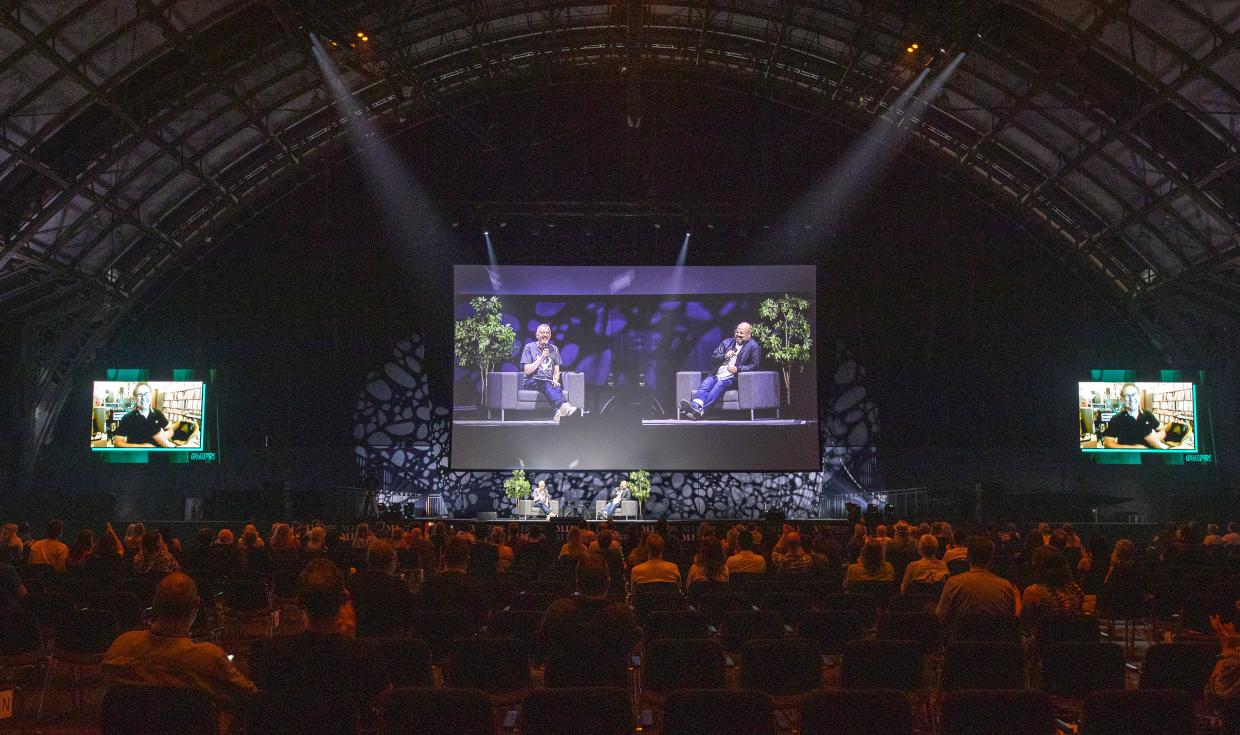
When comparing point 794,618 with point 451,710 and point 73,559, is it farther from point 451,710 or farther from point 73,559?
point 73,559

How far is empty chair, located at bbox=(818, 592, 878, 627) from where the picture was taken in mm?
7527

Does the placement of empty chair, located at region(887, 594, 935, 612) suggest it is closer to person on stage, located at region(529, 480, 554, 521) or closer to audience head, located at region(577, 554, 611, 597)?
audience head, located at region(577, 554, 611, 597)

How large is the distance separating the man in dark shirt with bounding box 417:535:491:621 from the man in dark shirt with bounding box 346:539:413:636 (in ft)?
0.92

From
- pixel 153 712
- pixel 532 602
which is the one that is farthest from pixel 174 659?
pixel 532 602

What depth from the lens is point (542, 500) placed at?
21.9 m

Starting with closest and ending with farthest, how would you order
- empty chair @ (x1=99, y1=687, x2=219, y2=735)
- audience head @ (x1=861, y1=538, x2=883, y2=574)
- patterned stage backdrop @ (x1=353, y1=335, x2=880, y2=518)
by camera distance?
empty chair @ (x1=99, y1=687, x2=219, y2=735) < audience head @ (x1=861, y1=538, x2=883, y2=574) < patterned stage backdrop @ (x1=353, y1=335, x2=880, y2=518)

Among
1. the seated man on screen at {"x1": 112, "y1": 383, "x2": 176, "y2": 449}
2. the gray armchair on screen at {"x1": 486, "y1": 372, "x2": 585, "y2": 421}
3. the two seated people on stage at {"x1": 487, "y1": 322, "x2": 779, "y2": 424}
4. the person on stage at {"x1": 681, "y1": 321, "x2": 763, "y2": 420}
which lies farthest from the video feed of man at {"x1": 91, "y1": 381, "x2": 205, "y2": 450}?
the person on stage at {"x1": 681, "y1": 321, "x2": 763, "y2": 420}

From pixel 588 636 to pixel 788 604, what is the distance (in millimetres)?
2750

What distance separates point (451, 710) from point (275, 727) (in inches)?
23.2

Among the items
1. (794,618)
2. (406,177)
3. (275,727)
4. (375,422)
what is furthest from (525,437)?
(275,727)

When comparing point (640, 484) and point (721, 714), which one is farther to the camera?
point (640, 484)

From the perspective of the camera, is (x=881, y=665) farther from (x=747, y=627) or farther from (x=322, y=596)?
(x=322, y=596)

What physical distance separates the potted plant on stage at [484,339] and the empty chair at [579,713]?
61.3 feet

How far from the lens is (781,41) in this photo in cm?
1948
